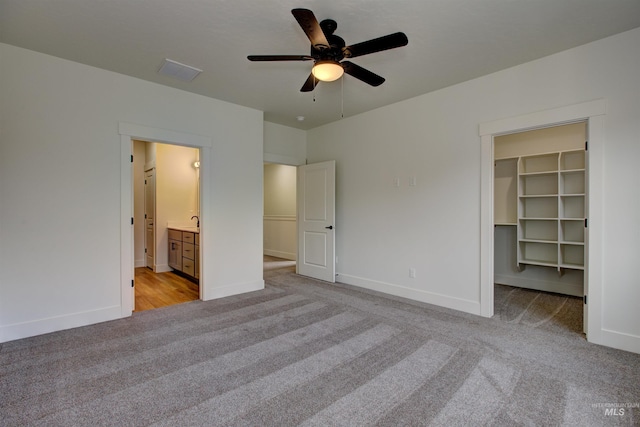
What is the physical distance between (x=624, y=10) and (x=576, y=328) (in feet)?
9.21

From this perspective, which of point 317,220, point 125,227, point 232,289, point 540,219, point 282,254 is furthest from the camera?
point 282,254

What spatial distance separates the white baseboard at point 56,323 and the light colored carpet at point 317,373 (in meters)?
0.11

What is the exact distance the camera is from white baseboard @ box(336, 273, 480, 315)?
350cm

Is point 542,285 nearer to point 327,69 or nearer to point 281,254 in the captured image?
point 327,69

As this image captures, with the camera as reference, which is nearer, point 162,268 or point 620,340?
point 620,340

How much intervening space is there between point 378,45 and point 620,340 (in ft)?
10.5

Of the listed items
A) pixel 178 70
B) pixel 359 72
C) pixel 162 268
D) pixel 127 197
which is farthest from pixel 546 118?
pixel 162 268

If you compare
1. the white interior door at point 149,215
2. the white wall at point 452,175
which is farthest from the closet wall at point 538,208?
the white interior door at point 149,215

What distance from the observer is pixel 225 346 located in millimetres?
2619

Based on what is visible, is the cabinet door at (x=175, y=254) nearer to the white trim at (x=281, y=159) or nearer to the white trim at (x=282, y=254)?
the white trim at (x=281, y=159)

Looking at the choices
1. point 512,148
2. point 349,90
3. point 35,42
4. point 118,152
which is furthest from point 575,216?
point 35,42

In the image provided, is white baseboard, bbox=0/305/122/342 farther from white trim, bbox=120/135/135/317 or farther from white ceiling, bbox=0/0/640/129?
white ceiling, bbox=0/0/640/129

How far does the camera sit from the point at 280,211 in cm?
768

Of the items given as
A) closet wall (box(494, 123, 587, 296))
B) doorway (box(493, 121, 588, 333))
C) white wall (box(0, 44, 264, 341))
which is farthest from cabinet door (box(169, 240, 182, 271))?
closet wall (box(494, 123, 587, 296))
